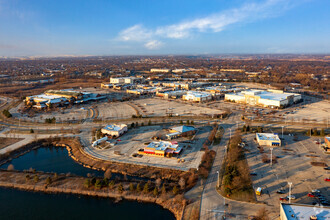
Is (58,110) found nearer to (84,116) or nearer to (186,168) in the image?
(84,116)

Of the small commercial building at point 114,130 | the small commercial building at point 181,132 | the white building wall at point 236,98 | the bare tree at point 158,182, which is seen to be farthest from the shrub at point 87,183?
the white building wall at point 236,98

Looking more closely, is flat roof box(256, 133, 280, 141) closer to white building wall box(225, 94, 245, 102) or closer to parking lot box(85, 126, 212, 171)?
parking lot box(85, 126, 212, 171)

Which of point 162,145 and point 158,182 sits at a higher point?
point 162,145

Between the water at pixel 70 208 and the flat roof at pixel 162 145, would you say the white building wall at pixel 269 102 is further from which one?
the water at pixel 70 208

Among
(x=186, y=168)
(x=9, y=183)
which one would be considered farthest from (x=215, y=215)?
(x=9, y=183)

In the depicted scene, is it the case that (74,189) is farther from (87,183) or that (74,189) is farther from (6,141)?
(6,141)

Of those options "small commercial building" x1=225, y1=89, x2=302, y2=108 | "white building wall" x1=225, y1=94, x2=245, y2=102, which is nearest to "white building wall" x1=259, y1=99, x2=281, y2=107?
"small commercial building" x1=225, y1=89, x2=302, y2=108

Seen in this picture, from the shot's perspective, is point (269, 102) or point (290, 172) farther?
point (269, 102)

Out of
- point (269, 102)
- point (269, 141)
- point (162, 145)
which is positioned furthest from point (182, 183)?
point (269, 102)
